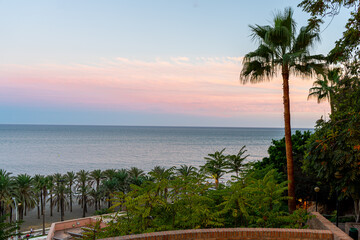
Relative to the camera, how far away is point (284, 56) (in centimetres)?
1546

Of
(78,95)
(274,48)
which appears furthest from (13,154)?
(274,48)

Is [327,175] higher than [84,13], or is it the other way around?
[84,13]

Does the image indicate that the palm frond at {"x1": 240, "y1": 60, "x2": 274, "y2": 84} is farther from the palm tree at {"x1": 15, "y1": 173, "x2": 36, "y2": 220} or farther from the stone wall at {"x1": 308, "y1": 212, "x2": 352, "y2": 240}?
the palm tree at {"x1": 15, "y1": 173, "x2": 36, "y2": 220}

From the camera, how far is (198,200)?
8.22 meters

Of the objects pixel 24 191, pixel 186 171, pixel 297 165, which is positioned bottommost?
pixel 24 191

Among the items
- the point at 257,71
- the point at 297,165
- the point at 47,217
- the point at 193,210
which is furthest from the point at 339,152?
the point at 47,217

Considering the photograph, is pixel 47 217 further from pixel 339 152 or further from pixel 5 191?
pixel 339 152

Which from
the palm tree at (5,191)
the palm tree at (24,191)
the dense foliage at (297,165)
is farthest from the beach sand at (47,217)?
the dense foliage at (297,165)

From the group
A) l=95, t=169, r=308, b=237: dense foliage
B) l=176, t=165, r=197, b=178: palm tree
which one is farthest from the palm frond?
l=95, t=169, r=308, b=237: dense foliage

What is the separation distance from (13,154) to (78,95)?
44658 millimetres

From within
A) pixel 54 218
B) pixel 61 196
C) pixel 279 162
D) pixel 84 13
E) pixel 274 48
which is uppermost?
pixel 84 13

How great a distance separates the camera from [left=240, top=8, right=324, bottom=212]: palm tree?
51.2ft

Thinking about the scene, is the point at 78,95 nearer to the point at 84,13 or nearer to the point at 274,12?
the point at 84,13

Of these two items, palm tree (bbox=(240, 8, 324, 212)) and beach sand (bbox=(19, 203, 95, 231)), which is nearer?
palm tree (bbox=(240, 8, 324, 212))
